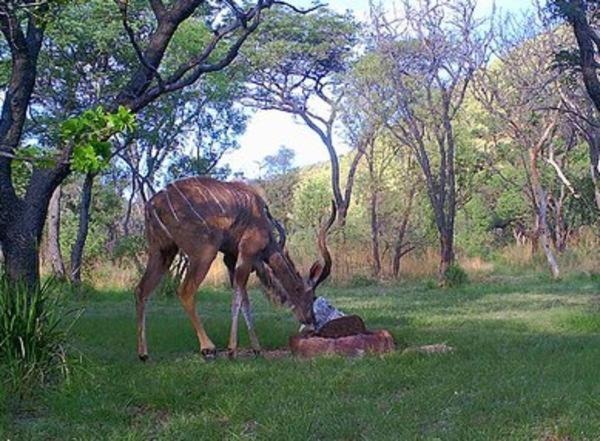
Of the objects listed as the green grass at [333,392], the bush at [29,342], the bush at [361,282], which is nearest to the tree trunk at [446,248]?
the bush at [361,282]

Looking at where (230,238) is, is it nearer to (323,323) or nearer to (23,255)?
(323,323)

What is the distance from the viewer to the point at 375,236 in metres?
21.4

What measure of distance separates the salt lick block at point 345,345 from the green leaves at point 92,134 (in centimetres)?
331

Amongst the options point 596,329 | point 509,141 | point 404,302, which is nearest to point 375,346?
point 596,329

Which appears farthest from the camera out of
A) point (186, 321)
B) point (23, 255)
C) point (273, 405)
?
point (186, 321)

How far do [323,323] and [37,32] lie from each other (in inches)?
150

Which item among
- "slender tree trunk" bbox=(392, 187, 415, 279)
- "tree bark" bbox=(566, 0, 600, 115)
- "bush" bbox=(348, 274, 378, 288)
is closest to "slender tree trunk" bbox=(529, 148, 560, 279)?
"slender tree trunk" bbox=(392, 187, 415, 279)

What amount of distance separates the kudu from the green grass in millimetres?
465

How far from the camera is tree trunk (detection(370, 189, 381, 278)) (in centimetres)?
2000

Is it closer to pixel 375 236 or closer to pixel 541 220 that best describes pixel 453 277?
pixel 541 220

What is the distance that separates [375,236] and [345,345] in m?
14.4

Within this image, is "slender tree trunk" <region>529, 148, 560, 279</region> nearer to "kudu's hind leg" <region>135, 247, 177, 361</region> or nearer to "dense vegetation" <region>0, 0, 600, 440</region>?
"dense vegetation" <region>0, 0, 600, 440</region>

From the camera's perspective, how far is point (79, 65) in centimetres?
1759

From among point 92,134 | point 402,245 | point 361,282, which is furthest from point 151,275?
point 402,245
